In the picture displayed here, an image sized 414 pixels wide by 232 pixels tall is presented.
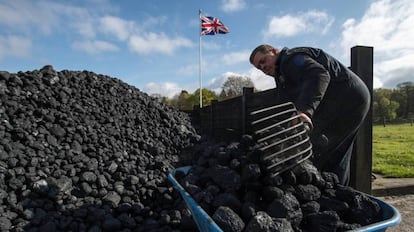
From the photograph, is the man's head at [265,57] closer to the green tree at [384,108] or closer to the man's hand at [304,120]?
the man's hand at [304,120]

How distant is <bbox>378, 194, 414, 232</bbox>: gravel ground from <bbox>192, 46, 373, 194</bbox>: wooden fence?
39 cm

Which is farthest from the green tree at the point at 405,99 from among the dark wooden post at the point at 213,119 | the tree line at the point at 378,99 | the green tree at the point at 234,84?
the dark wooden post at the point at 213,119

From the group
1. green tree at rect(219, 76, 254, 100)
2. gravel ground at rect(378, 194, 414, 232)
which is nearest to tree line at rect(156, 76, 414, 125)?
green tree at rect(219, 76, 254, 100)

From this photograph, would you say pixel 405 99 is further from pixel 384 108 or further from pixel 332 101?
pixel 332 101

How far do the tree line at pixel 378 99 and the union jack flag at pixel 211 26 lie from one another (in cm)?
896

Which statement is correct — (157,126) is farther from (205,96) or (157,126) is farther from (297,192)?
(205,96)

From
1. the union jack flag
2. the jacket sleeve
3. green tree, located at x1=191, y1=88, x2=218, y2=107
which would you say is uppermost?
the union jack flag

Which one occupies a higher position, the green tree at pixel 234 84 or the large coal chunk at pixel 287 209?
the green tree at pixel 234 84

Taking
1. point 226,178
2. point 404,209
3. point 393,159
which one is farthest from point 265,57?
point 393,159

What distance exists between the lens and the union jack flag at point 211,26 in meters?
17.5

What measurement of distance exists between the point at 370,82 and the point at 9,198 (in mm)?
3930

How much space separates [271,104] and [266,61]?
1402 millimetres

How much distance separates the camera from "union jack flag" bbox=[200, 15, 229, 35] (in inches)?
688

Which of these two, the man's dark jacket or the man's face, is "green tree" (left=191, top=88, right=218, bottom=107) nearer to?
the man's face
